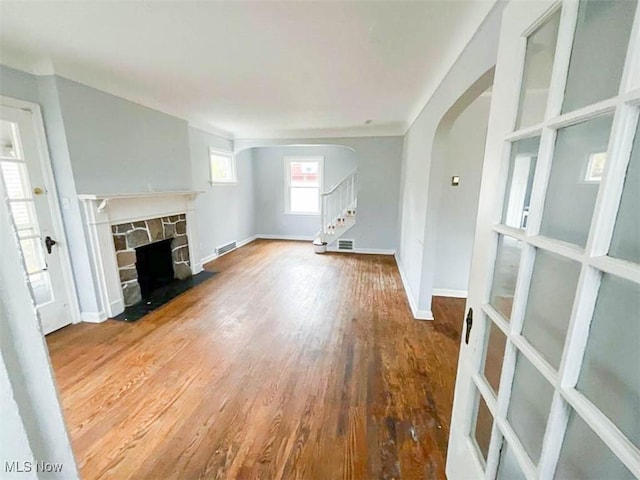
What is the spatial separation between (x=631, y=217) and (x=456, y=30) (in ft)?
6.08

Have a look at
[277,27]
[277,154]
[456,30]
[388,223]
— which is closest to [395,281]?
[388,223]

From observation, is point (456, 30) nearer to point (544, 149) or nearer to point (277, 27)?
point (277, 27)

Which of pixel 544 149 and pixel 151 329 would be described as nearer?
pixel 544 149

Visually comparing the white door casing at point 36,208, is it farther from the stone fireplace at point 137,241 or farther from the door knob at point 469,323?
the door knob at point 469,323

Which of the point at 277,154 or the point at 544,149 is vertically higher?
the point at 277,154

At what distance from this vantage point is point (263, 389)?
201cm

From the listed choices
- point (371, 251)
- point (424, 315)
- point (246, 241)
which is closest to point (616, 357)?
point (424, 315)

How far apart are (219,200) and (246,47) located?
3.78 m

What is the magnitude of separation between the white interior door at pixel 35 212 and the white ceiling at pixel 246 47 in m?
0.54

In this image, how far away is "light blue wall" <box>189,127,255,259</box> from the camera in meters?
4.77

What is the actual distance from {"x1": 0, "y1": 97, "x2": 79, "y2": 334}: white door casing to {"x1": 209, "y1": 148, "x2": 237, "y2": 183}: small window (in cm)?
271

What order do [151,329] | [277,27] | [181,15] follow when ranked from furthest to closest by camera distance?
1. [151,329]
2. [277,27]
3. [181,15]

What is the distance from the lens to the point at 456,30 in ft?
5.85

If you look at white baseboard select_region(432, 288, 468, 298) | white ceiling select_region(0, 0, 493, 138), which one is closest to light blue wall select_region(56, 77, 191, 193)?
white ceiling select_region(0, 0, 493, 138)
